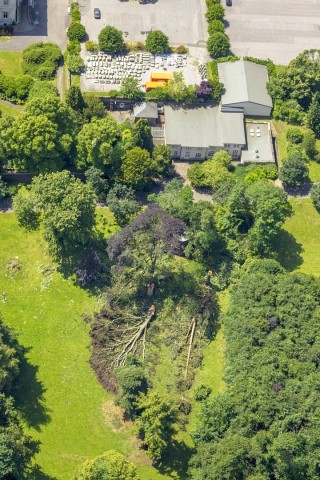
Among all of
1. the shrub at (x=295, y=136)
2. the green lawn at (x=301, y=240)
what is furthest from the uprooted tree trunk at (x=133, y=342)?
the shrub at (x=295, y=136)

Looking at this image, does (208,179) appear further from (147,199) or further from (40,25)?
(40,25)

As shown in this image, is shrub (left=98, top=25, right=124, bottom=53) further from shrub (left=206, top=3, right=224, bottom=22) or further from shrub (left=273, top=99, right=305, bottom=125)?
shrub (left=273, top=99, right=305, bottom=125)

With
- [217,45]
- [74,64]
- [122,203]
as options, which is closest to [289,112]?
[217,45]

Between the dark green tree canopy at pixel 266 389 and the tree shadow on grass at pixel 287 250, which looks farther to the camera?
the tree shadow on grass at pixel 287 250

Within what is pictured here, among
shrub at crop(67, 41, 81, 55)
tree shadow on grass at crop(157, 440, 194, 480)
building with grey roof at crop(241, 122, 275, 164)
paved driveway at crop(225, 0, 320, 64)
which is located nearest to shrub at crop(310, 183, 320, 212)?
building with grey roof at crop(241, 122, 275, 164)

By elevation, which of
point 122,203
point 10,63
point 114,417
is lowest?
point 114,417

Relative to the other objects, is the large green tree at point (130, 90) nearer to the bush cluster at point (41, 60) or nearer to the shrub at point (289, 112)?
the bush cluster at point (41, 60)

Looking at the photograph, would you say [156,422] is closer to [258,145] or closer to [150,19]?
[258,145]
